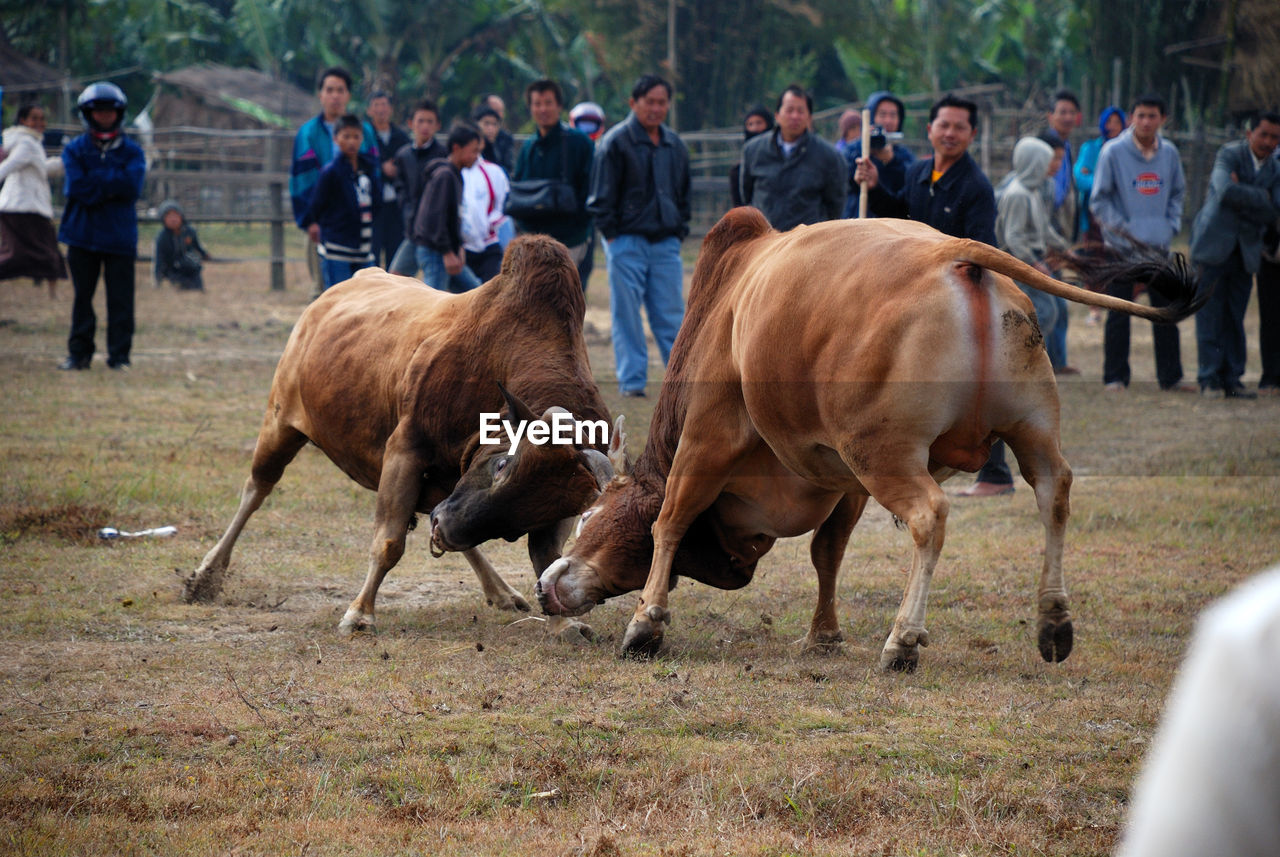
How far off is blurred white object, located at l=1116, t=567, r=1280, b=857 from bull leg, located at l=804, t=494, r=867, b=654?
13.8 ft

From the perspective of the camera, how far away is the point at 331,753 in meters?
3.80

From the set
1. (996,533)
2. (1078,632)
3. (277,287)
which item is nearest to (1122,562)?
(996,533)

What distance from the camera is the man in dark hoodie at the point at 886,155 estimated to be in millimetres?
9508

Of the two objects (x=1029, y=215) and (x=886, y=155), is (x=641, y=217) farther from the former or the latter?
(x=1029, y=215)

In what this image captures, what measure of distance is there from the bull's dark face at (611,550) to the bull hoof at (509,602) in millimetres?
768

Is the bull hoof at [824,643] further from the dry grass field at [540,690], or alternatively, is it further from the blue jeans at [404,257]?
the blue jeans at [404,257]

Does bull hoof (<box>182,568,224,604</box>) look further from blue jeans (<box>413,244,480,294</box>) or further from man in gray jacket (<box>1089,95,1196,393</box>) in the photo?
man in gray jacket (<box>1089,95,1196,393</box>)

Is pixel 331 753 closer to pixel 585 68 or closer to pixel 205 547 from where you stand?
pixel 205 547

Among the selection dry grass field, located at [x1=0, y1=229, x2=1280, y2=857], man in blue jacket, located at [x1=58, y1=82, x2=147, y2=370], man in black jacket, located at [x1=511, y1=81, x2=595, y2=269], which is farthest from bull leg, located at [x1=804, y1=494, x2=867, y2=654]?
man in blue jacket, located at [x1=58, y1=82, x2=147, y2=370]

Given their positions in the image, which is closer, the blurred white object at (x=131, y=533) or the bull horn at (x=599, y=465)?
the bull horn at (x=599, y=465)

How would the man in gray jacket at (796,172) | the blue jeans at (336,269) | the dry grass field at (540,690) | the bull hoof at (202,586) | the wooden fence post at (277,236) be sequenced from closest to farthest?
1. the dry grass field at (540,690)
2. the bull hoof at (202,586)
3. the man in gray jacket at (796,172)
4. the blue jeans at (336,269)
5. the wooden fence post at (277,236)

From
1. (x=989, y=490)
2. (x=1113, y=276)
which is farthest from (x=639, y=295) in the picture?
(x=1113, y=276)

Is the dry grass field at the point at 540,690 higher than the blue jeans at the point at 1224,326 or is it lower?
lower

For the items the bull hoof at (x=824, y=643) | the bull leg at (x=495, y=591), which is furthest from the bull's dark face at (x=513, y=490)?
the bull hoof at (x=824, y=643)
